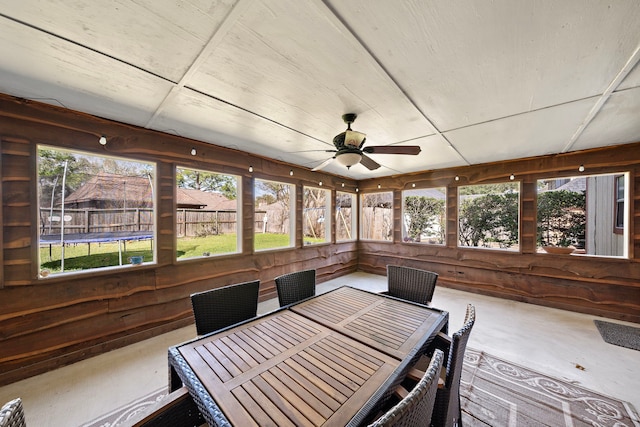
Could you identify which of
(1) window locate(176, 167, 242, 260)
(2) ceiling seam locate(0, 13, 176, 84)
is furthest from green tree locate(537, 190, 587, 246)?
(2) ceiling seam locate(0, 13, 176, 84)

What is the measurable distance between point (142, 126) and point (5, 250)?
172 centimetres

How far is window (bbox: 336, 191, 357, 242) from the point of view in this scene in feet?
20.5

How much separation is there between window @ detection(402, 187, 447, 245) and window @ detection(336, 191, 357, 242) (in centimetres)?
134

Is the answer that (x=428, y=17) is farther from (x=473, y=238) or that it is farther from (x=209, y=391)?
(x=473, y=238)

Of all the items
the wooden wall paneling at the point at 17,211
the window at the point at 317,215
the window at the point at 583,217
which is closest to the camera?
the wooden wall paneling at the point at 17,211

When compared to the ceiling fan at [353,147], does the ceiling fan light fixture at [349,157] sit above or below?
below

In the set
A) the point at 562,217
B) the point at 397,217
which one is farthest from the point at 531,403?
the point at 562,217

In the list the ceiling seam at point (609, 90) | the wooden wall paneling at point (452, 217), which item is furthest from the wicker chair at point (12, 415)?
the wooden wall paneling at point (452, 217)

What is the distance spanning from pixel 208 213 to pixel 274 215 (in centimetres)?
152

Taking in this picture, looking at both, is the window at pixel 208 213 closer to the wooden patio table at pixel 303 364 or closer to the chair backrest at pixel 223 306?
the chair backrest at pixel 223 306

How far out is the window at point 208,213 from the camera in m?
3.57

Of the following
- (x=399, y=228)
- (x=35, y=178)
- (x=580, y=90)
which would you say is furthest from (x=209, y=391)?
(x=399, y=228)

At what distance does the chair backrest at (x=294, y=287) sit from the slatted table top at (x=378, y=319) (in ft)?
0.79

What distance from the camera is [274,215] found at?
535cm
